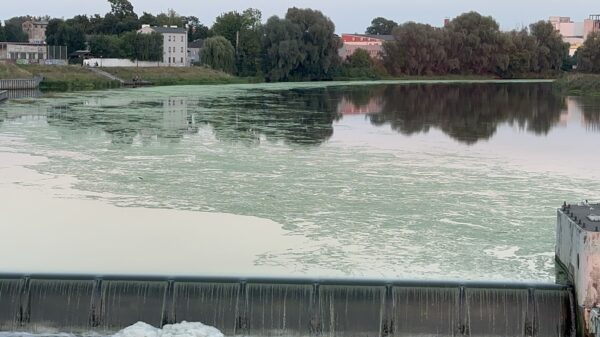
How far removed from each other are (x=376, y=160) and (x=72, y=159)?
8.69 m

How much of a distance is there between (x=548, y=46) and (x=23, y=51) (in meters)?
58.2

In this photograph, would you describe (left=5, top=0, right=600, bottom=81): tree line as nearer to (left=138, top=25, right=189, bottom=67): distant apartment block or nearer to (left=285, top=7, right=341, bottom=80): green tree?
(left=285, top=7, right=341, bottom=80): green tree

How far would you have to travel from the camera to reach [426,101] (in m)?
57.4

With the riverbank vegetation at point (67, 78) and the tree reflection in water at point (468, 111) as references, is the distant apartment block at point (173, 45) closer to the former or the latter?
the riverbank vegetation at point (67, 78)

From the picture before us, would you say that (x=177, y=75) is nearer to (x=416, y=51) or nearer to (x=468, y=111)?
(x=416, y=51)

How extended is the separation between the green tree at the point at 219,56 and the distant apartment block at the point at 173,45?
18.8ft

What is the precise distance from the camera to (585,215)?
1279 centimetres

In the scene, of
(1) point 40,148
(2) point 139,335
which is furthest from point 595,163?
(2) point 139,335

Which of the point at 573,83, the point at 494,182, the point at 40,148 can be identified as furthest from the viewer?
the point at 573,83

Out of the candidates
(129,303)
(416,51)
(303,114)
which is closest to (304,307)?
(129,303)

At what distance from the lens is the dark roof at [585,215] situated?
11.9 meters

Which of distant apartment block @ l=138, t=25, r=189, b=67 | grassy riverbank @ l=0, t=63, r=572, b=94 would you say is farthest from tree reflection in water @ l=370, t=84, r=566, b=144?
distant apartment block @ l=138, t=25, r=189, b=67

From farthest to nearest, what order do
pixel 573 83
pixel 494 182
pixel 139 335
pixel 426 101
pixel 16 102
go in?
pixel 573 83, pixel 426 101, pixel 16 102, pixel 494 182, pixel 139 335

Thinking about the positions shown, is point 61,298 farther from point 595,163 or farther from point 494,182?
point 595,163
